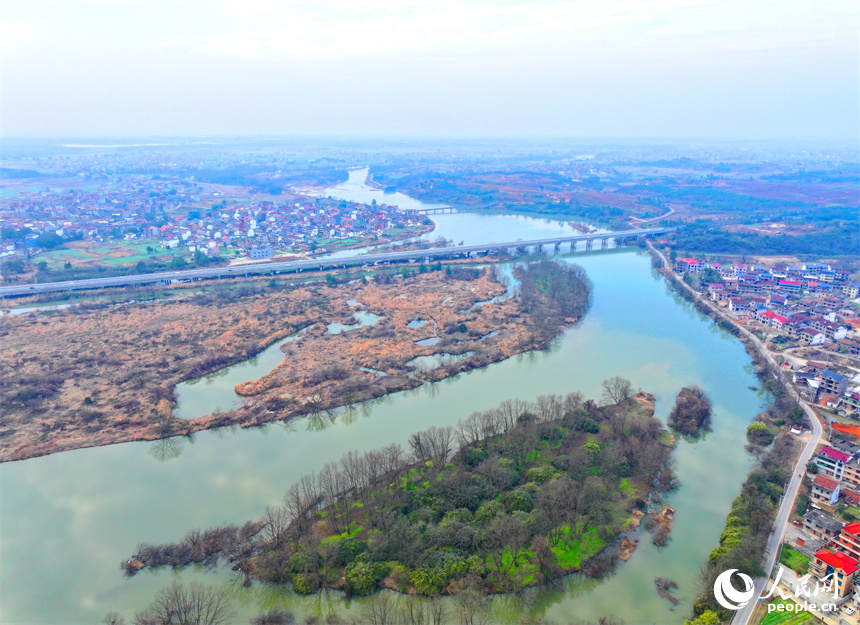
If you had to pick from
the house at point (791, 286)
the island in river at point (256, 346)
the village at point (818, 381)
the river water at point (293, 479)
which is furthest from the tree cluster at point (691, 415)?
the house at point (791, 286)

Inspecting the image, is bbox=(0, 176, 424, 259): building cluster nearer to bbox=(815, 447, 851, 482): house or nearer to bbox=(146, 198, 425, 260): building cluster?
bbox=(146, 198, 425, 260): building cluster

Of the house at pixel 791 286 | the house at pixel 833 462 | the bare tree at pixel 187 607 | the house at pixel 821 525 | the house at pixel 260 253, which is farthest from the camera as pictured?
the house at pixel 260 253

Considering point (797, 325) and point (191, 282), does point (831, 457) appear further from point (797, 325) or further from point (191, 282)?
point (191, 282)

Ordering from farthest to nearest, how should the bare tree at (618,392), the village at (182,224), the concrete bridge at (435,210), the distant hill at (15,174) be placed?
the distant hill at (15,174)
the concrete bridge at (435,210)
the village at (182,224)
the bare tree at (618,392)

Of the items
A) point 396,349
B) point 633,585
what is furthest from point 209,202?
point 633,585

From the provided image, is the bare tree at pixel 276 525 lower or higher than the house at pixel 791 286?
lower

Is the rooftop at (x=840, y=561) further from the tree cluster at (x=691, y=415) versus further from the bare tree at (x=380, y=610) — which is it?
the bare tree at (x=380, y=610)

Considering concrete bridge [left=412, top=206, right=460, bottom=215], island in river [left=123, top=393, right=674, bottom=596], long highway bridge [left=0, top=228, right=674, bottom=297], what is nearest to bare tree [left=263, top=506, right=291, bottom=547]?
island in river [left=123, top=393, right=674, bottom=596]
